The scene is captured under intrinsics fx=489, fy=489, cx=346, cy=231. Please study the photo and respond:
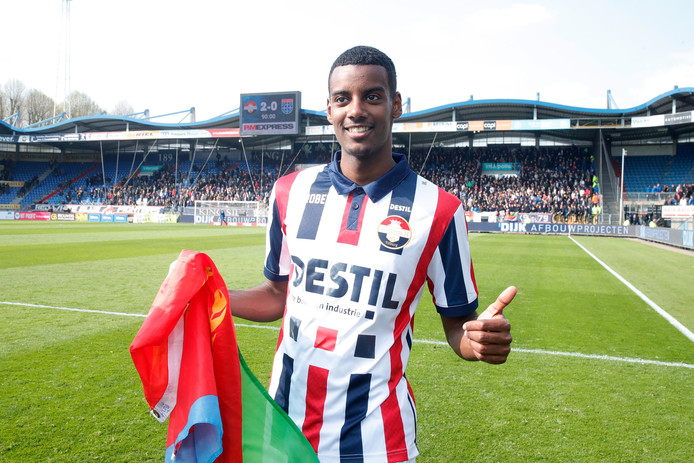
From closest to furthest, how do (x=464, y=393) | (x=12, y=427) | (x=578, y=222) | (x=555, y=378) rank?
(x=12, y=427), (x=464, y=393), (x=555, y=378), (x=578, y=222)

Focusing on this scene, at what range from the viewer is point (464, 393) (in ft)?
14.4

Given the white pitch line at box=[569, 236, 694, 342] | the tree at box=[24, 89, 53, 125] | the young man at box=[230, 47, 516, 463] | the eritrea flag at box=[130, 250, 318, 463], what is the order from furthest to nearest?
1. the tree at box=[24, 89, 53, 125]
2. the white pitch line at box=[569, 236, 694, 342]
3. the young man at box=[230, 47, 516, 463]
4. the eritrea flag at box=[130, 250, 318, 463]

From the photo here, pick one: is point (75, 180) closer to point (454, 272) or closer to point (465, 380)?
point (465, 380)

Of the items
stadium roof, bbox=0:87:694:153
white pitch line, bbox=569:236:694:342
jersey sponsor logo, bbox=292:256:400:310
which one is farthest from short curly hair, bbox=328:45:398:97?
stadium roof, bbox=0:87:694:153

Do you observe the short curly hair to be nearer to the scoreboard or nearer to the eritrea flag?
the eritrea flag

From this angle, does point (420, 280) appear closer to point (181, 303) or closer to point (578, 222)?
point (181, 303)

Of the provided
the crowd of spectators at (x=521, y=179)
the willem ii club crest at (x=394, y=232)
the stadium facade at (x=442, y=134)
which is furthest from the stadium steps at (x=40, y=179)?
the willem ii club crest at (x=394, y=232)

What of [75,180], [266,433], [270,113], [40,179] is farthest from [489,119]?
[40,179]

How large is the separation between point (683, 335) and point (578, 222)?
2898 centimetres

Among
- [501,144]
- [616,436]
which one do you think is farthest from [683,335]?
[501,144]

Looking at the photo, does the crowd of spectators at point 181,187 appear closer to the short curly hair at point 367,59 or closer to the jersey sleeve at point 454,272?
the short curly hair at point 367,59

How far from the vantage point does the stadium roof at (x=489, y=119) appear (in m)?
35.3

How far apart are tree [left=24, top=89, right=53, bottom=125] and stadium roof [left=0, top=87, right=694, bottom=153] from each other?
1845 centimetres

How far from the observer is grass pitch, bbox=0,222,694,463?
11.1 feet
